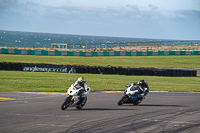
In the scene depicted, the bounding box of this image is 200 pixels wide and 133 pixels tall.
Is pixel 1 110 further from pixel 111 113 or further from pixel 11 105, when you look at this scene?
pixel 111 113

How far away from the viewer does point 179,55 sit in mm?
57781

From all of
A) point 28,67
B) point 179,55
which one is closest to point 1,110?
point 28,67

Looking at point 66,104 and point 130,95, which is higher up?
point 130,95

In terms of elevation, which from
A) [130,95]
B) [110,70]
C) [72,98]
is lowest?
[110,70]

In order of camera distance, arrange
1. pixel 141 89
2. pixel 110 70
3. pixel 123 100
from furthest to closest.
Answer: pixel 110 70
pixel 141 89
pixel 123 100

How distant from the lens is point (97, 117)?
37.8ft

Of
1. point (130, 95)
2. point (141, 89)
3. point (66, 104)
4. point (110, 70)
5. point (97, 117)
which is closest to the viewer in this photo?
point (97, 117)

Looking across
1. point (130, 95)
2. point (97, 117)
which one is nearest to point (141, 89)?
point (130, 95)

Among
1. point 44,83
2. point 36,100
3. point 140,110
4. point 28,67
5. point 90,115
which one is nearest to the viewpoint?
point 90,115

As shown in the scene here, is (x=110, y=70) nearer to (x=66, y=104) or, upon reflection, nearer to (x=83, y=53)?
(x=66, y=104)

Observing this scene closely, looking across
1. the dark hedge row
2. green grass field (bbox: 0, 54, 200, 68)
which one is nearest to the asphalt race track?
the dark hedge row

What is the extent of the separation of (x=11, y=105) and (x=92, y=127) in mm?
5390

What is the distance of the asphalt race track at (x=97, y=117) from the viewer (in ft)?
31.6

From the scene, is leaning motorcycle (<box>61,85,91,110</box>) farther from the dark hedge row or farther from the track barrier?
the track barrier
